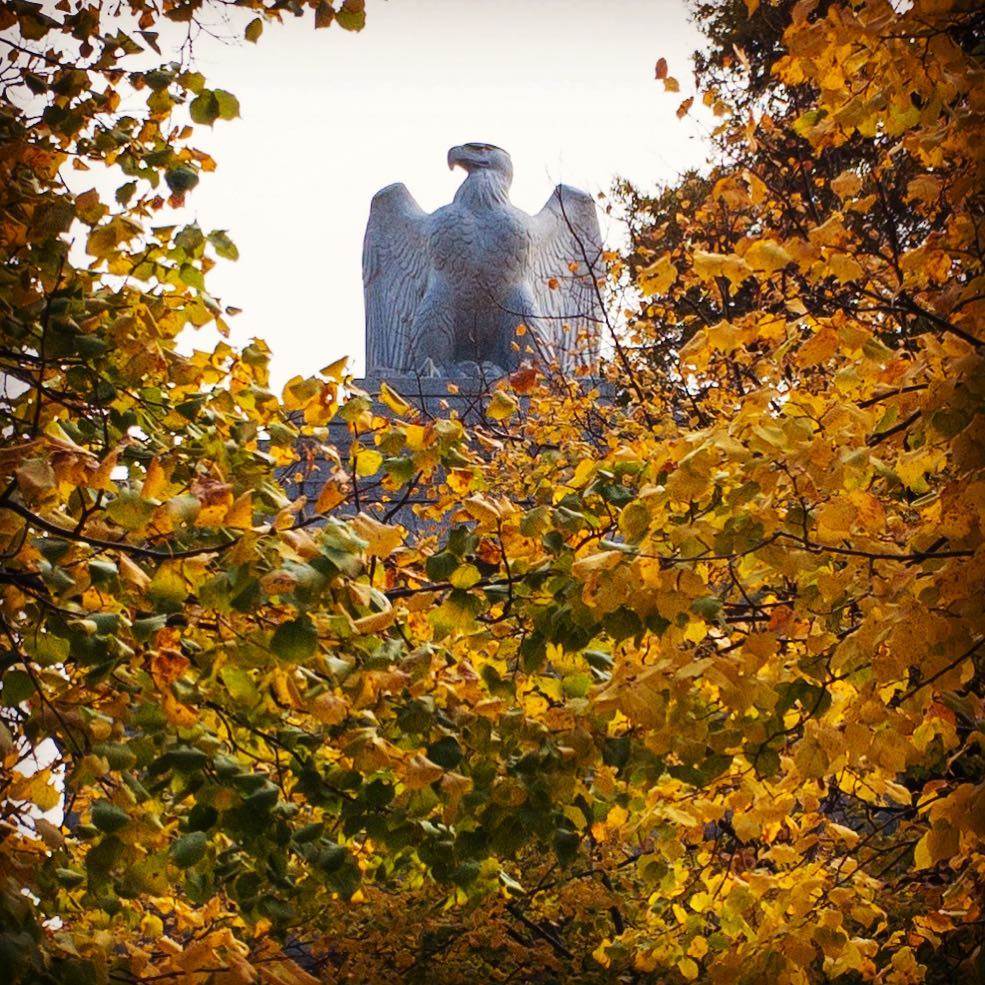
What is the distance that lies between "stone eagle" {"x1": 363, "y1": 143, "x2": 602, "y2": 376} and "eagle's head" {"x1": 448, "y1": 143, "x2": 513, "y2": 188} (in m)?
0.01

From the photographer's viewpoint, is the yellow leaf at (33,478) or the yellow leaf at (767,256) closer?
the yellow leaf at (33,478)

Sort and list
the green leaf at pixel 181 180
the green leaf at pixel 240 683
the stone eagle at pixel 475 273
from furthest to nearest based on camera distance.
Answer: the stone eagle at pixel 475 273 → the green leaf at pixel 181 180 → the green leaf at pixel 240 683

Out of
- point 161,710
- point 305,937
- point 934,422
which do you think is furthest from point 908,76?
point 305,937

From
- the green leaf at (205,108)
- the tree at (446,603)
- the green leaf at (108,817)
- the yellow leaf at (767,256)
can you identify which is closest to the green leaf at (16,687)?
the tree at (446,603)

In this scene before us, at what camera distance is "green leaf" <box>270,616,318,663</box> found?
6.69ft

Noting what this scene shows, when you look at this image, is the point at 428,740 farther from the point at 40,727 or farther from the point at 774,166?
the point at 774,166

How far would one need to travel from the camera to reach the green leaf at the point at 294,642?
204cm

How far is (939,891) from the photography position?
426 centimetres

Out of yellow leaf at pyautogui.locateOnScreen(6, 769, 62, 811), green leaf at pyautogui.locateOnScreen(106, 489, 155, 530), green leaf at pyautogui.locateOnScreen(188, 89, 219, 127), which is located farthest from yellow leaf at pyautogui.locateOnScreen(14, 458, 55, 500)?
green leaf at pyautogui.locateOnScreen(188, 89, 219, 127)

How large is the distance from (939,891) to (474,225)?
8.82 meters

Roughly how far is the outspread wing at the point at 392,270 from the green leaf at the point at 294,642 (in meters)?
10.4

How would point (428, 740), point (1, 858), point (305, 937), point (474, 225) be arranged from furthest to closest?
point (474, 225), point (305, 937), point (428, 740), point (1, 858)

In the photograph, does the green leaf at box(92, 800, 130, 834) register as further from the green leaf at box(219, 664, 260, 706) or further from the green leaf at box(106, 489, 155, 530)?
the green leaf at box(106, 489, 155, 530)

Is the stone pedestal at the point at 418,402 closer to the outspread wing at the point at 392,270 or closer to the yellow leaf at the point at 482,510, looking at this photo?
the outspread wing at the point at 392,270
